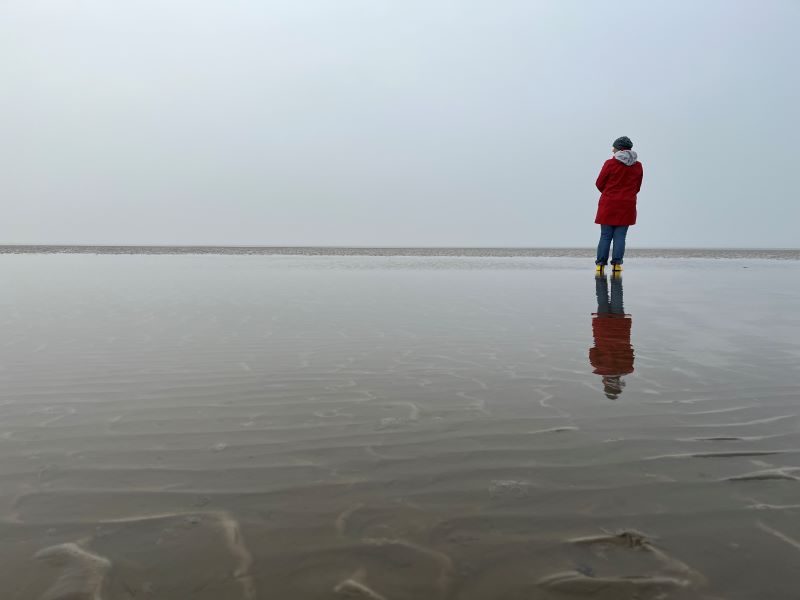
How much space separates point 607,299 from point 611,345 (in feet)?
13.9

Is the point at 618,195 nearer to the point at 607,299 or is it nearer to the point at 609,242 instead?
the point at 609,242

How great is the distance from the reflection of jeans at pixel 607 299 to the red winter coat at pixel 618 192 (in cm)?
148

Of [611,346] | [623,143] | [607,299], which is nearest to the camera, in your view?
[611,346]

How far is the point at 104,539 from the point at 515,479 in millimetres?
1660

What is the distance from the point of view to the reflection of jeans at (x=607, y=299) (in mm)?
8180

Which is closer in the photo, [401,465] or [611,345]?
[401,465]

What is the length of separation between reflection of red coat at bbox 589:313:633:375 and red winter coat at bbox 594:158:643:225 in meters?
6.89

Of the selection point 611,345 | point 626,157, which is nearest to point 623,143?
point 626,157

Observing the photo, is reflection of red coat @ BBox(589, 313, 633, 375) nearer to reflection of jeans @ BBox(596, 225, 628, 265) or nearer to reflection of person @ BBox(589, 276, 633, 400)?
reflection of person @ BBox(589, 276, 633, 400)

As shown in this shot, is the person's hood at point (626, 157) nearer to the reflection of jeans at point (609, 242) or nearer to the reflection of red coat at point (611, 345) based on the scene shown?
the reflection of jeans at point (609, 242)

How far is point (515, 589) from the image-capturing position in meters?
1.79

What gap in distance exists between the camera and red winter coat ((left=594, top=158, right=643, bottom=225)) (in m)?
13.8

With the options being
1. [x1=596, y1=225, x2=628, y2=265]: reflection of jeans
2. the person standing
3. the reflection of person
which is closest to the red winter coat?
the person standing

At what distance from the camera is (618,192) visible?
13891 mm
